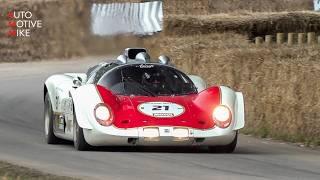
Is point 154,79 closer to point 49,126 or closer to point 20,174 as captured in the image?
point 49,126

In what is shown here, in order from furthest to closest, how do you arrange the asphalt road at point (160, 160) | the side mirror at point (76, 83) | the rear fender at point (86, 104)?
the side mirror at point (76, 83) < the rear fender at point (86, 104) < the asphalt road at point (160, 160)

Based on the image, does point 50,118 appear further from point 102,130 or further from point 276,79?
point 276,79

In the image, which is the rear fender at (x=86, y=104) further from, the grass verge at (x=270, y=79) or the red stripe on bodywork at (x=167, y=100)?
the grass verge at (x=270, y=79)

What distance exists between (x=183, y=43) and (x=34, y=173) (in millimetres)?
11246

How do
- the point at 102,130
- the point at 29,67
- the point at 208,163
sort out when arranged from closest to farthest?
the point at 208,163
the point at 102,130
the point at 29,67

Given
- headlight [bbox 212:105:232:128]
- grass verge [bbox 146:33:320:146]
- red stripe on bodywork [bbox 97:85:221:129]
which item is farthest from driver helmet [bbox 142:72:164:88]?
grass verge [bbox 146:33:320:146]

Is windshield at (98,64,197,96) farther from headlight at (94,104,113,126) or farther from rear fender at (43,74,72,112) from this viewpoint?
rear fender at (43,74,72,112)

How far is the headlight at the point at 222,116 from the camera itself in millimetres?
13875

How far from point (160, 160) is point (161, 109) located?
3.12ft

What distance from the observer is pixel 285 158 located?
45.2 ft

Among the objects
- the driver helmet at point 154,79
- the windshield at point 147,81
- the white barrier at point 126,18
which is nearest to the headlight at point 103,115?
the windshield at point 147,81

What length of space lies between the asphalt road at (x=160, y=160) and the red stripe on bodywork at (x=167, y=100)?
1.35 ft

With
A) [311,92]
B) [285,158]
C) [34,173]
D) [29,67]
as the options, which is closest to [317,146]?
[311,92]

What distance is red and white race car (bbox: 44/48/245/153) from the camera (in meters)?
13.6
